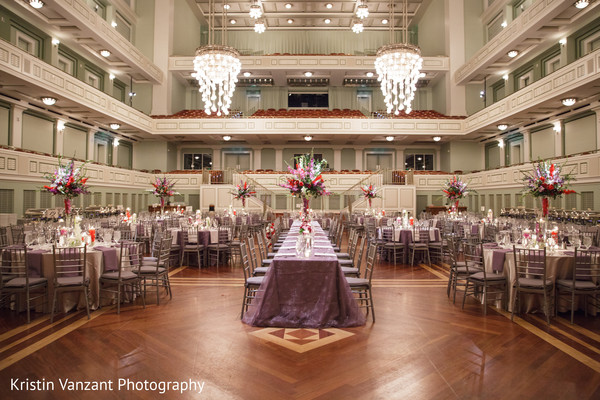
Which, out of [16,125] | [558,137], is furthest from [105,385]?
[558,137]

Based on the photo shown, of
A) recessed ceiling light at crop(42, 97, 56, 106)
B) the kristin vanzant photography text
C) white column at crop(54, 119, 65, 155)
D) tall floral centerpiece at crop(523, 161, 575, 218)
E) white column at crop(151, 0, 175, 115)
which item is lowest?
the kristin vanzant photography text

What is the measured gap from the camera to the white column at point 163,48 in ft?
68.6

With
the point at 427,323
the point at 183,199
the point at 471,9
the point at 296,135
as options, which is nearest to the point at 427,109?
the point at 471,9

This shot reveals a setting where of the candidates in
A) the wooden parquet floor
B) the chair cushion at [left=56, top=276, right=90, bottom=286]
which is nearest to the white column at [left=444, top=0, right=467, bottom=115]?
the wooden parquet floor

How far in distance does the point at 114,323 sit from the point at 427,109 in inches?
910

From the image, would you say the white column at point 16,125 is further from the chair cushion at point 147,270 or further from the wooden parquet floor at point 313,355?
the chair cushion at point 147,270

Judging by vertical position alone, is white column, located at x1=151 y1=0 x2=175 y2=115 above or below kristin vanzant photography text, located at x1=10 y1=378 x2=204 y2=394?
above

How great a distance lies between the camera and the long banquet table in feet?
13.8

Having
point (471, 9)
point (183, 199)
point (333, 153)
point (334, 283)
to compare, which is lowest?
point (334, 283)

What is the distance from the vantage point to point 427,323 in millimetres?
4457

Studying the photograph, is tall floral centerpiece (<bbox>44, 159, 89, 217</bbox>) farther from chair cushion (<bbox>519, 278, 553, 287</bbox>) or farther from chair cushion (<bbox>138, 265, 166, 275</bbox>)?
chair cushion (<bbox>519, 278, 553, 287</bbox>)

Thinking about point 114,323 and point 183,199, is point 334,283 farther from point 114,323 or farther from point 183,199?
point 183,199

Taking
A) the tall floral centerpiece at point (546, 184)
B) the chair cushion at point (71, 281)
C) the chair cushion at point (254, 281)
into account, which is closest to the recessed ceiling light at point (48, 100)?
the chair cushion at point (71, 281)

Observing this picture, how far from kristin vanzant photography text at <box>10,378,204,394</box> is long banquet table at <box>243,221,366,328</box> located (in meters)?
1.36
